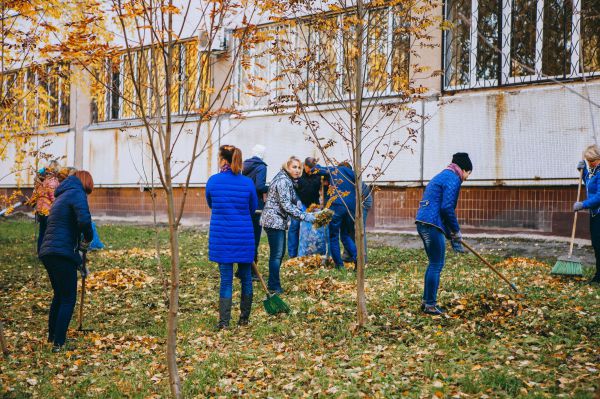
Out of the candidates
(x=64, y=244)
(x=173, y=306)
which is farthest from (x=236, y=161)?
(x=173, y=306)

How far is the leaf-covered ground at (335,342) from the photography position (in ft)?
18.6

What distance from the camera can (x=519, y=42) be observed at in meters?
13.1

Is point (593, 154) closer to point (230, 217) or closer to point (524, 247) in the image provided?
Result: point (524, 247)

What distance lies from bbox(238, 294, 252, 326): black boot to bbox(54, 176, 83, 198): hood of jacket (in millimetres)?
2143

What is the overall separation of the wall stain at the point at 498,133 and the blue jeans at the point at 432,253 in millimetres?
5897

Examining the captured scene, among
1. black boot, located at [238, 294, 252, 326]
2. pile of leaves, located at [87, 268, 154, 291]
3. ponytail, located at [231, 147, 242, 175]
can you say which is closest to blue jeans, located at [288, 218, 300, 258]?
pile of leaves, located at [87, 268, 154, 291]

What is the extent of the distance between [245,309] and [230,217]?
1126 millimetres

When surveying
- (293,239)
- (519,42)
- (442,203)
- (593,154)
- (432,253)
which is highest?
(519,42)

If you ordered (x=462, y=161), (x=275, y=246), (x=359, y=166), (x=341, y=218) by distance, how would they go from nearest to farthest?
(x=359, y=166) < (x=462, y=161) < (x=275, y=246) < (x=341, y=218)

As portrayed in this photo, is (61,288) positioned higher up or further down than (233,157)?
further down

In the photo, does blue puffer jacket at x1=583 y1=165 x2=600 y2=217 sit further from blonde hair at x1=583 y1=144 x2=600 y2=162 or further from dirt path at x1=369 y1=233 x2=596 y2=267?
dirt path at x1=369 y1=233 x2=596 y2=267

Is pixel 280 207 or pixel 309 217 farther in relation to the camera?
pixel 280 207

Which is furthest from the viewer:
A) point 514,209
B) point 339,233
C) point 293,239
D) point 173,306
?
point 514,209

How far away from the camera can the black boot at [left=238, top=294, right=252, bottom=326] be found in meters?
7.86
